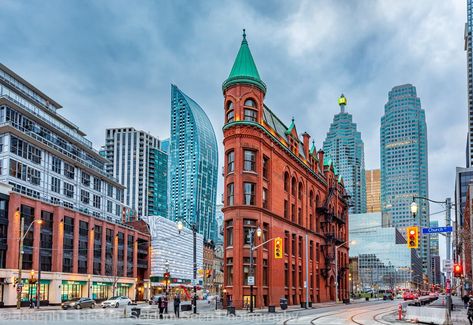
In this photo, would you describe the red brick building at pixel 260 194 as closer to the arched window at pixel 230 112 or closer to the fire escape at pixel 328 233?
the arched window at pixel 230 112

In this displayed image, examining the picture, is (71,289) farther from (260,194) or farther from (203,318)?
(203,318)

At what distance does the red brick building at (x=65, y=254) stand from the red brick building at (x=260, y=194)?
25.8m

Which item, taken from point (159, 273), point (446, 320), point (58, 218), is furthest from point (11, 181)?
point (159, 273)

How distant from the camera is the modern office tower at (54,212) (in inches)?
2970

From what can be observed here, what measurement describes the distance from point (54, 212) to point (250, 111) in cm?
4137

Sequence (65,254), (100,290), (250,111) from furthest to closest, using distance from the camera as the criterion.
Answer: (100,290) → (65,254) → (250,111)

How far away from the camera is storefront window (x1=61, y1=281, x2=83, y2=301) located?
85.8 m

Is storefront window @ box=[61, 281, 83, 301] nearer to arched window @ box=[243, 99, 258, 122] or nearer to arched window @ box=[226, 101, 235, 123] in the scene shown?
arched window @ box=[226, 101, 235, 123]

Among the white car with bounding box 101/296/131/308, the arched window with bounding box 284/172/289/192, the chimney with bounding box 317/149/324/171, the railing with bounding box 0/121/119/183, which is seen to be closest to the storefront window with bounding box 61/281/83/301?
the white car with bounding box 101/296/131/308

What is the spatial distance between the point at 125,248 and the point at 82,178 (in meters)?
16.8

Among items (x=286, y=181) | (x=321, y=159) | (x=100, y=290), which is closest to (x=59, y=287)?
(x=100, y=290)

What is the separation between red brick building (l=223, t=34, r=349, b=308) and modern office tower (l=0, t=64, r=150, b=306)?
25167 millimetres

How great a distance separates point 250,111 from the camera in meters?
60.2

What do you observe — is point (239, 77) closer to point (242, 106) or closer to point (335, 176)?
point (242, 106)
